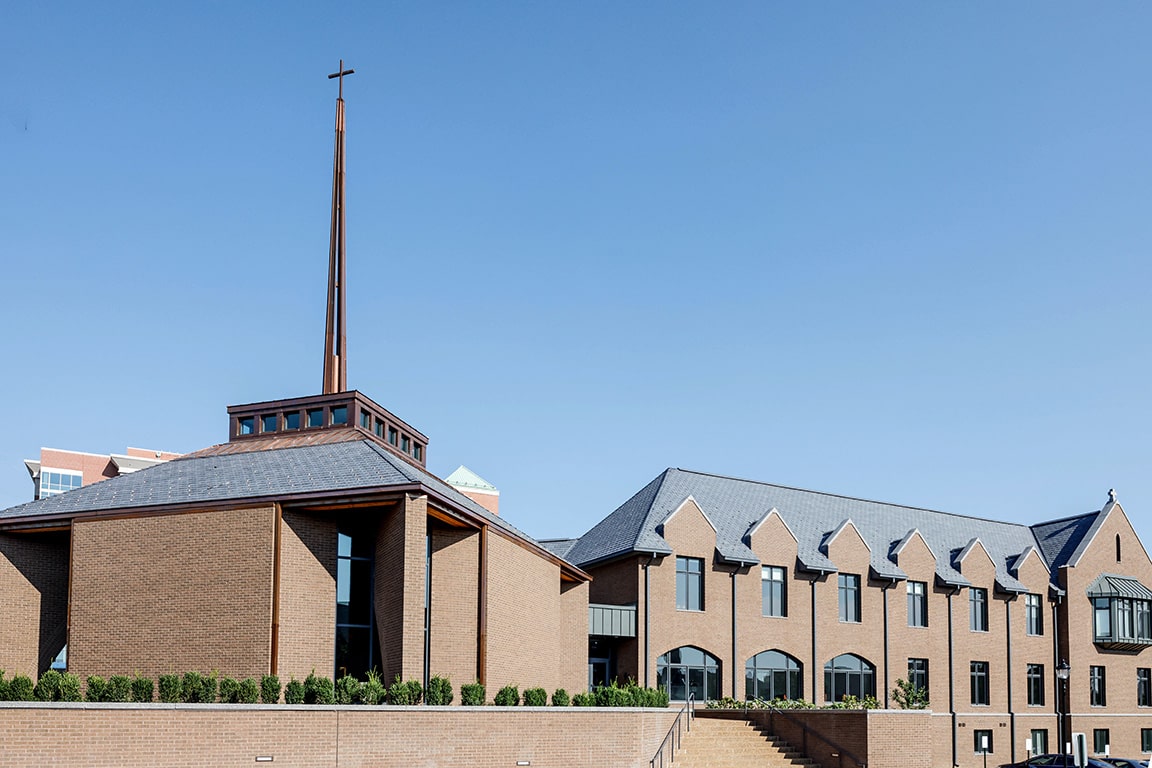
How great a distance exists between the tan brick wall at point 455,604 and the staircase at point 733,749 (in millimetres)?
6452

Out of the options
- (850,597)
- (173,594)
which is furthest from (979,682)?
(173,594)

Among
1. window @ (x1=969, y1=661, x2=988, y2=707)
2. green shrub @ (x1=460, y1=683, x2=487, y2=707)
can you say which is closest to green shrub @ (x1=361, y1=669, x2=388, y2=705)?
green shrub @ (x1=460, y1=683, x2=487, y2=707)

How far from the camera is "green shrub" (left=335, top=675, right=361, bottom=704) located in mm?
26203

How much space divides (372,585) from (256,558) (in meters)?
3.55

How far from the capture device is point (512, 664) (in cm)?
3488

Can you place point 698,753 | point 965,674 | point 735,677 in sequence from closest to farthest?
point 698,753 → point 735,677 → point 965,674

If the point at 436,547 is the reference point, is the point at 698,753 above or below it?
below

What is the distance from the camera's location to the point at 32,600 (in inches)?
1282

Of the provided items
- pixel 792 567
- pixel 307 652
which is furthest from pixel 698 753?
pixel 792 567

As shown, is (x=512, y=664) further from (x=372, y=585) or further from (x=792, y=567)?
(x=792, y=567)

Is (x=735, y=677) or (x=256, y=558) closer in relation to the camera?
(x=256, y=558)

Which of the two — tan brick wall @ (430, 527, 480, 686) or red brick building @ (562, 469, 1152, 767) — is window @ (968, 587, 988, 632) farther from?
tan brick wall @ (430, 527, 480, 686)

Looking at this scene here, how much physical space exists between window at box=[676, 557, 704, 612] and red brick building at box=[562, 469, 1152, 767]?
0.24 ft

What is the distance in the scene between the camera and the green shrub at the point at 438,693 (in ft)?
91.3
